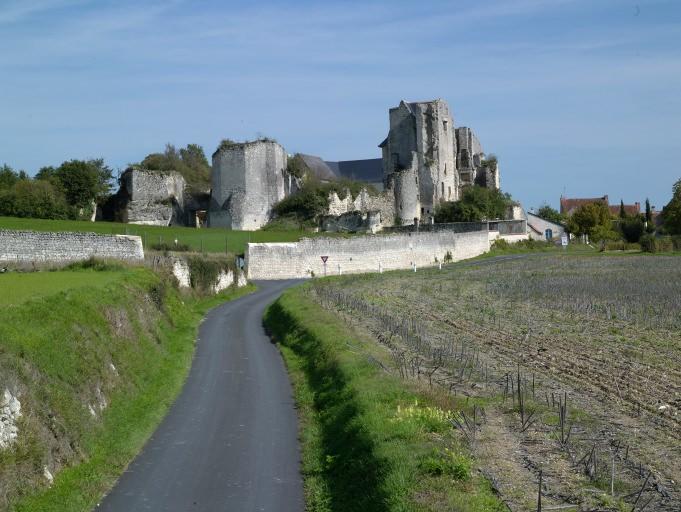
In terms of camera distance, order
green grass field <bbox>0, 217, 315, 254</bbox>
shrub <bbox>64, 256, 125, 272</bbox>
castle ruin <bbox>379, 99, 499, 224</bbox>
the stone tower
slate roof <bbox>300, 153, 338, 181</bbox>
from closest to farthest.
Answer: shrub <bbox>64, 256, 125, 272</bbox> → green grass field <bbox>0, 217, 315, 254</bbox> → castle ruin <bbox>379, 99, 499, 224</bbox> → the stone tower → slate roof <bbox>300, 153, 338, 181</bbox>

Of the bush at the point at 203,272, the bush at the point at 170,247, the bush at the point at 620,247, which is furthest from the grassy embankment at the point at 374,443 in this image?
the bush at the point at 620,247

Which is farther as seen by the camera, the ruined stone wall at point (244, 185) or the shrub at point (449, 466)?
the ruined stone wall at point (244, 185)

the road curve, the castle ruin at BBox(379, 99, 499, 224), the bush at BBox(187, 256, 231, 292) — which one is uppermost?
the castle ruin at BBox(379, 99, 499, 224)

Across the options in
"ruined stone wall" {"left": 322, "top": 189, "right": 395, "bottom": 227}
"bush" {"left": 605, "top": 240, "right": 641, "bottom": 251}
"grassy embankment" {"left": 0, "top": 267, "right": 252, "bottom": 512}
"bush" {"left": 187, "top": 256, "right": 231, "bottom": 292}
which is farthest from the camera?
"bush" {"left": 605, "top": 240, "right": 641, "bottom": 251}

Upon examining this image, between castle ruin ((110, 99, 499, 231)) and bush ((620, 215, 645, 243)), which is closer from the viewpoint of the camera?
castle ruin ((110, 99, 499, 231))

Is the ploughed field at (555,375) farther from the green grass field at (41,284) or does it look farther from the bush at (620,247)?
the bush at (620,247)

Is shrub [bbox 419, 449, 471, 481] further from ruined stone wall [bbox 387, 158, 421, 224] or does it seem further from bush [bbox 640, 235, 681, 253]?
bush [bbox 640, 235, 681, 253]

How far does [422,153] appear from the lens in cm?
8488

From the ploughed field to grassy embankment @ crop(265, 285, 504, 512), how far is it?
385 millimetres

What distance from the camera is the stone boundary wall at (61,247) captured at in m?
33.4

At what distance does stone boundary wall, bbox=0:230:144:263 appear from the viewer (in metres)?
33.4

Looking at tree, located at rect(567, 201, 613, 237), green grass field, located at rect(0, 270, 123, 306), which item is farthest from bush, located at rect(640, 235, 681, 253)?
green grass field, located at rect(0, 270, 123, 306)

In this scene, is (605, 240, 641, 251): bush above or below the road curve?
above

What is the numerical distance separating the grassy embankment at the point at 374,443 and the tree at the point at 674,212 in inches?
2756
